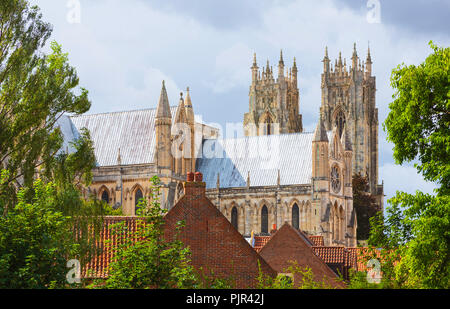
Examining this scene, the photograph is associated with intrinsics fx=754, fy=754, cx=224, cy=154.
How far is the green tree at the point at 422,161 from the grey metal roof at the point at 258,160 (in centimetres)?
4147

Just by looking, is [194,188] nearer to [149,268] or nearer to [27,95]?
[27,95]

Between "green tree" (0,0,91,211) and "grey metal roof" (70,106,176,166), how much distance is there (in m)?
42.4

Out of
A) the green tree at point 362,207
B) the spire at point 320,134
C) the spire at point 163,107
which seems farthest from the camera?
the green tree at point 362,207

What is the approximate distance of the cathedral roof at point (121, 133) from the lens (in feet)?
223

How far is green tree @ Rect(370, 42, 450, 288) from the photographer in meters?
24.0

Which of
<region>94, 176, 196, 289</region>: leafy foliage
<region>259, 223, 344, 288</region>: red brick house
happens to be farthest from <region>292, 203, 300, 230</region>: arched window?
<region>94, 176, 196, 289</region>: leafy foliage

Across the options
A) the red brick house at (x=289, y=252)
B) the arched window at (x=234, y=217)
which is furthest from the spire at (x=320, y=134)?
the red brick house at (x=289, y=252)

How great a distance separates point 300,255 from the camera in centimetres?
3212

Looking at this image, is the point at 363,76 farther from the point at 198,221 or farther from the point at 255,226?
the point at 198,221

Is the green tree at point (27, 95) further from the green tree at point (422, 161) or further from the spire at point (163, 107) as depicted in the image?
the spire at point (163, 107)

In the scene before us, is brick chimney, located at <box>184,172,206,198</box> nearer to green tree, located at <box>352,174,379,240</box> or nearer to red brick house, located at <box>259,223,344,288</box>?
red brick house, located at <box>259,223,344,288</box>

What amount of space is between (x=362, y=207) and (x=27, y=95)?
2513 inches

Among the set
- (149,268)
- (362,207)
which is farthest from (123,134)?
(149,268)
